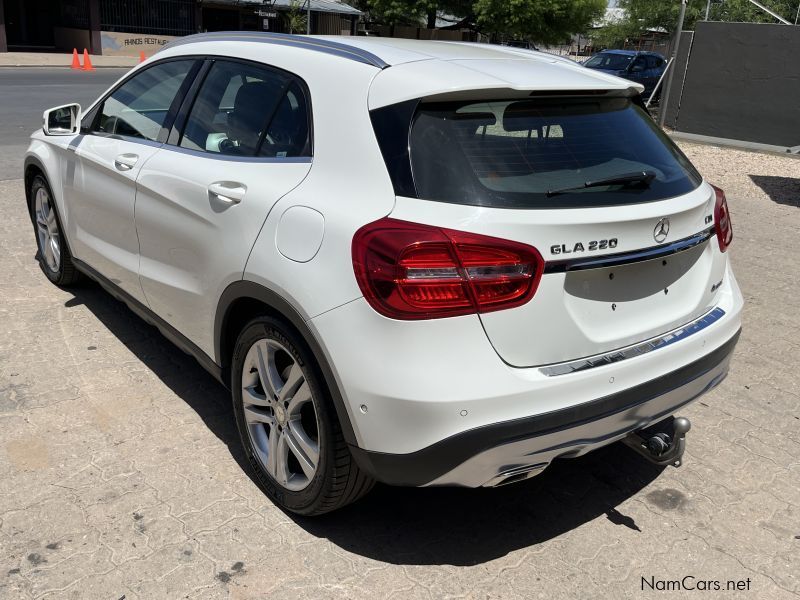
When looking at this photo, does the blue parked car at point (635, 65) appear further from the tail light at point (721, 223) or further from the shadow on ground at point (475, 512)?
the shadow on ground at point (475, 512)

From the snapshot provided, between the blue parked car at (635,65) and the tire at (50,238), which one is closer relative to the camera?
the tire at (50,238)

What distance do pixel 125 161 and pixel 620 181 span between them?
240cm

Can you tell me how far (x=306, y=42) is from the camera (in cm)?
303

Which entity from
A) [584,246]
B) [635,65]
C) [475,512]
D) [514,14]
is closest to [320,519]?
[475,512]

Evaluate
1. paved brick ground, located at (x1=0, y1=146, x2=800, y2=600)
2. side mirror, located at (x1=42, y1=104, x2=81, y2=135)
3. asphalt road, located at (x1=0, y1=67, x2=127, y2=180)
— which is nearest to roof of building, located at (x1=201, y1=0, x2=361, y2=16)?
asphalt road, located at (x1=0, y1=67, x2=127, y2=180)

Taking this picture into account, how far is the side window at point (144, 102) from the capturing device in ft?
12.0

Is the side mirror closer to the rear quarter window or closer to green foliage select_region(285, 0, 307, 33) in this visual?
the rear quarter window

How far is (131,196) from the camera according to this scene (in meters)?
3.65

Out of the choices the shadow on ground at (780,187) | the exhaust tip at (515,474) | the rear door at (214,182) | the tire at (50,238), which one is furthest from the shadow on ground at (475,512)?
the shadow on ground at (780,187)

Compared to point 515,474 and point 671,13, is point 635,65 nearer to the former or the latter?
point 671,13

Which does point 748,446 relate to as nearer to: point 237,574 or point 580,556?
point 580,556

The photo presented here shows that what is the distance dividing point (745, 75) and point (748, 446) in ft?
48.1

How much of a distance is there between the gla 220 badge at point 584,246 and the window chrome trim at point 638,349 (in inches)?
14.6

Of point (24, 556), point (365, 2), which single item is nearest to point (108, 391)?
point (24, 556)
